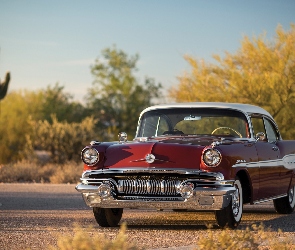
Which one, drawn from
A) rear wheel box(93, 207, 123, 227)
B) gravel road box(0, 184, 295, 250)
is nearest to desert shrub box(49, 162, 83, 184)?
gravel road box(0, 184, 295, 250)

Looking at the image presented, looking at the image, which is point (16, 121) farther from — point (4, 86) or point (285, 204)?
point (285, 204)

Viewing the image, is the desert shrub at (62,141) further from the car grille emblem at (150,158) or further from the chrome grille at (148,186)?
the car grille emblem at (150,158)

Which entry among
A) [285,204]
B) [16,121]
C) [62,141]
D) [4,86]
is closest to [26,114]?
[16,121]

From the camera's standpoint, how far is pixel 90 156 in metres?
12.3

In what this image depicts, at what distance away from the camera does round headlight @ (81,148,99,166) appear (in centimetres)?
1223

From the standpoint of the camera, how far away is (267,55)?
29.1 meters

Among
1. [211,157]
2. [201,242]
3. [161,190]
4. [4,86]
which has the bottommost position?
[201,242]

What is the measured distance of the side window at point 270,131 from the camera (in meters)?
14.7

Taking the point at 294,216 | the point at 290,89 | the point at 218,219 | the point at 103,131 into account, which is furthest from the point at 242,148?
the point at 103,131

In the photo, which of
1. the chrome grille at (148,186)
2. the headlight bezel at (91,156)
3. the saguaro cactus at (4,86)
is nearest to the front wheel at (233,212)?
the chrome grille at (148,186)

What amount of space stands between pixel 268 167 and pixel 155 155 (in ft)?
8.24

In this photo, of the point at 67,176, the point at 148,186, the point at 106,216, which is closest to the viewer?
the point at 148,186

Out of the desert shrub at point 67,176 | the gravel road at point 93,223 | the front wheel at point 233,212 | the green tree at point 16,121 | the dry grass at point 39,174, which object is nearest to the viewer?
the gravel road at point 93,223

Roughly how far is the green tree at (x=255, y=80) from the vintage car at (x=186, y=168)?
13481 millimetres
